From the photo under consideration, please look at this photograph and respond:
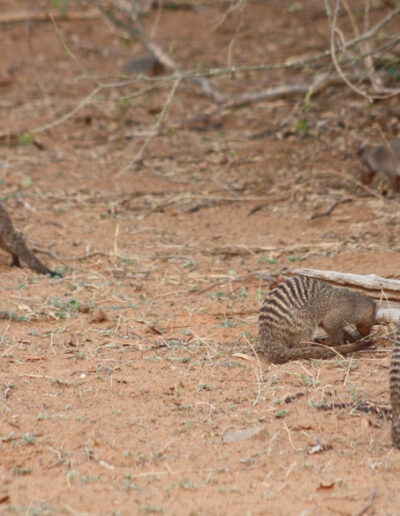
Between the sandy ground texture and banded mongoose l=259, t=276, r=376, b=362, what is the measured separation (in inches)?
8.6

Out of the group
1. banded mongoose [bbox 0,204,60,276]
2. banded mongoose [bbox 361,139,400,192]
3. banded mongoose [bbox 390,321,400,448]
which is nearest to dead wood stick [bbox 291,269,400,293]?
banded mongoose [bbox 390,321,400,448]

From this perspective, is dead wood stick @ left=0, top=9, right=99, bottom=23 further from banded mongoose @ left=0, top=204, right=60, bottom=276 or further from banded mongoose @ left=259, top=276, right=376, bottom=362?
banded mongoose @ left=259, top=276, right=376, bottom=362

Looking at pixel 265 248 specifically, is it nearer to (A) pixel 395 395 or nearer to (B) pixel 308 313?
(B) pixel 308 313

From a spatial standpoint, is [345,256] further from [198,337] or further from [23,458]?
[23,458]

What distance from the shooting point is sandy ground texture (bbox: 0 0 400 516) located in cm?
277

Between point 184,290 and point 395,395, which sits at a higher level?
point 395,395

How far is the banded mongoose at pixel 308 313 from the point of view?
418cm

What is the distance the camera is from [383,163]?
784 centimetres

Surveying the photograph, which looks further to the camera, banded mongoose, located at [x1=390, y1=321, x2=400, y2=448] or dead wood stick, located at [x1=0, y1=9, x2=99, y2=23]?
dead wood stick, located at [x1=0, y1=9, x2=99, y2=23]

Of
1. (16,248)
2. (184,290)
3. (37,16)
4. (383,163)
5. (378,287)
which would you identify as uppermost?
(37,16)

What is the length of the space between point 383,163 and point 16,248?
14.4 ft

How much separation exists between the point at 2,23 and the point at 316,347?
456 inches

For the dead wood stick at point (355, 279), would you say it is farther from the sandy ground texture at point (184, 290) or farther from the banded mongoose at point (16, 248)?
the banded mongoose at point (16, 248)

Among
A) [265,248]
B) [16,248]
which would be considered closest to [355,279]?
[265,248]
